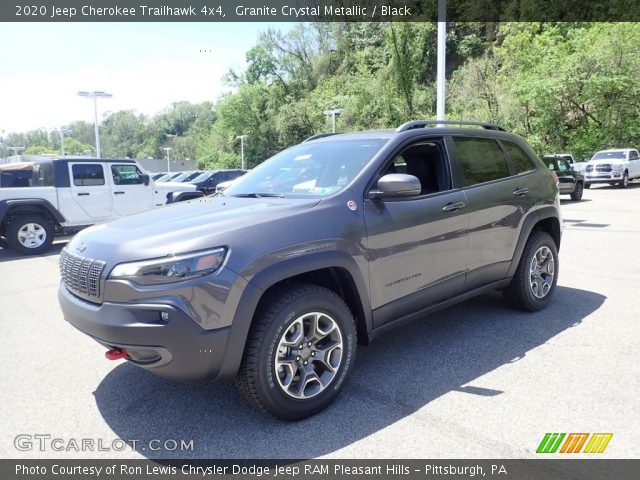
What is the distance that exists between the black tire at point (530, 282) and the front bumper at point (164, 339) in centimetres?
322

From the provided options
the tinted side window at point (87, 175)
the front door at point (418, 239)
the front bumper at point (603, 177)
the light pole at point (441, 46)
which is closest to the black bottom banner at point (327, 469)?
the front door at point (418, 239)

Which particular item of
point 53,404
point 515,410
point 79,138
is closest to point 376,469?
point 515,410

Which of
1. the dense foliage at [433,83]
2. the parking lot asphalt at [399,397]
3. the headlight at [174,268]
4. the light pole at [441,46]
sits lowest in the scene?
the parking lot asphalt at [399,397]

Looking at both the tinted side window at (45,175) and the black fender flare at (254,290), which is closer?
the black fender flare at (254,290)

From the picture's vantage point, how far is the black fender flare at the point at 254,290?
268 cm

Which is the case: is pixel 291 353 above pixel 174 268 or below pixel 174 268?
below

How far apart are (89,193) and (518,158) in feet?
29.9

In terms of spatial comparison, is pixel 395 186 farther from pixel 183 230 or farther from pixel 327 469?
pixel 327 469

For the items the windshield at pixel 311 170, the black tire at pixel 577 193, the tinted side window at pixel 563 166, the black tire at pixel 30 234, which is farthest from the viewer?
the black tire at pixel 577 193

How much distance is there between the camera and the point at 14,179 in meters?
10.8

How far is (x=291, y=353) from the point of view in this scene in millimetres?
2973

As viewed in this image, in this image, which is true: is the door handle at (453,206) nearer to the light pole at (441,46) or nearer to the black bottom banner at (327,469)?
the black bottom banner at (327,469)

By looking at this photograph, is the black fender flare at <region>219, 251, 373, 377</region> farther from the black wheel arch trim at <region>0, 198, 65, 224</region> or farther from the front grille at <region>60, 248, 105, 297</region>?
the black wheel arch trim at <region>0, 198, 65, 224</region>

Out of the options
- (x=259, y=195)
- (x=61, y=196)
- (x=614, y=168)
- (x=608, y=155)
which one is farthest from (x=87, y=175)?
(x=608, y=155)
